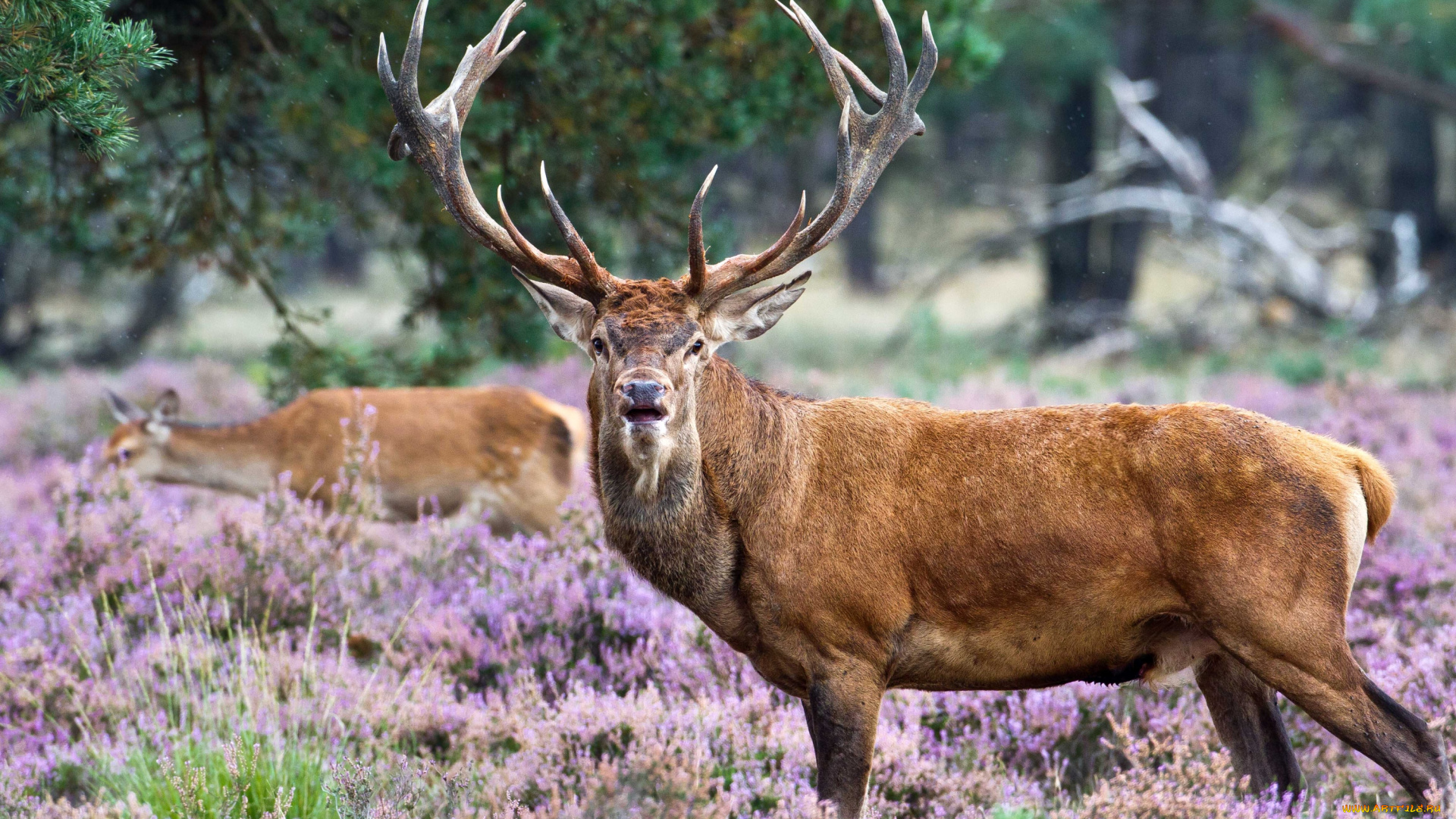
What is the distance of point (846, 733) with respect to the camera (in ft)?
A: 12.8

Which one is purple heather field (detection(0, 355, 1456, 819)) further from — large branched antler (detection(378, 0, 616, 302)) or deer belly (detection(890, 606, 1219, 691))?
large branched antler (detection(378, 0, 616, 302))

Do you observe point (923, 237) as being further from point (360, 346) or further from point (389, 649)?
point (389, 649)

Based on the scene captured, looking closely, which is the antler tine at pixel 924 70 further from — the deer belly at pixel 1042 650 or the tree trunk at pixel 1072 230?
the tree trunk at pixel 1072 230

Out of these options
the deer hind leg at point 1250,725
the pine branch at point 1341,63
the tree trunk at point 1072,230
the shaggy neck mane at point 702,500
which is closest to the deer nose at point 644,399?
the shaggy neck mane at point 702,500

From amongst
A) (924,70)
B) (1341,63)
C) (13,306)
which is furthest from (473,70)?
(13,306)

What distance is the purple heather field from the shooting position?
4.20m

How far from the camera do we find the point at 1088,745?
16.3 feet

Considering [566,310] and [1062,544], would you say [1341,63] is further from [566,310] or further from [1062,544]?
[566,310]

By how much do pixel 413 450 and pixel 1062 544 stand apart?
477 centimetres

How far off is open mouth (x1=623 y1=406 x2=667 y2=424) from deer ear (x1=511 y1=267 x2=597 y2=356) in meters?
0.56

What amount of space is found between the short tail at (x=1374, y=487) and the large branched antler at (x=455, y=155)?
7.76 feet

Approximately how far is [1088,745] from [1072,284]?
44.6 ft

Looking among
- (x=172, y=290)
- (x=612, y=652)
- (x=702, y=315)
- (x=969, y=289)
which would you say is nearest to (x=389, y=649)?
(x=612, y=652)

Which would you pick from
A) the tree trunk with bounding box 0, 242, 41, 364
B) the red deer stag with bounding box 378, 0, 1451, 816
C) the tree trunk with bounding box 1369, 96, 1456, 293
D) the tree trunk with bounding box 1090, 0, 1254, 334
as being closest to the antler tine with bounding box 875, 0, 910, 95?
the red deer stag with bounding box 378, 0, 1451, 816
